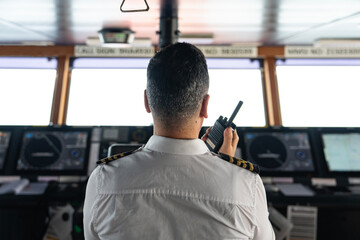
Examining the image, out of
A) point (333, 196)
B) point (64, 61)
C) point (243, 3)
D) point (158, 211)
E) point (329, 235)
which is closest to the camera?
point (158, 211)

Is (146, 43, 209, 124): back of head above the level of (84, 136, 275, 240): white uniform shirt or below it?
above

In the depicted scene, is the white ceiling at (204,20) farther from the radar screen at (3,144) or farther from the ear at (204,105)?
the ear at (204,105)

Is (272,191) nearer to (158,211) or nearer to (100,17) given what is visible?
(158,211)

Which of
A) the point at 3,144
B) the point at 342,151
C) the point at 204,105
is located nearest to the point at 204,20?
the point at 342,151

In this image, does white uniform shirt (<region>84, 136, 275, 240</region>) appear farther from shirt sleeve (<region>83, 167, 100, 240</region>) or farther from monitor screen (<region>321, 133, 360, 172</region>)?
monitor screen (<region>321, 133, 360, 172</region>)

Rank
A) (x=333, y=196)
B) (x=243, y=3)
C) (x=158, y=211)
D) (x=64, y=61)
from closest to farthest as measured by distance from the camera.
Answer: (x=158, y=211), (x=333, y=196), (x=243, y=3), (x=64, y=61)

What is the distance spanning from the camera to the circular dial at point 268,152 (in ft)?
8.15

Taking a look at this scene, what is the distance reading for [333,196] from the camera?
2199 millimetres

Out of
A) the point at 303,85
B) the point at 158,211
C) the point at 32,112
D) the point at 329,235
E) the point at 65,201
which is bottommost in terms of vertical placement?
the point at 329,235

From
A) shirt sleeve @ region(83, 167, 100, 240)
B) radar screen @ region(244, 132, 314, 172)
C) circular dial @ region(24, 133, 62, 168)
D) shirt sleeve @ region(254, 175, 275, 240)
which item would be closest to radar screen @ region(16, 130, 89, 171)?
circular dial @ region(24, 133, 62, 168)

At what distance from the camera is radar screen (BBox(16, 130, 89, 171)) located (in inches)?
96.3

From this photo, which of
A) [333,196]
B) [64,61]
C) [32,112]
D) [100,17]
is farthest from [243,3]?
[32,112]

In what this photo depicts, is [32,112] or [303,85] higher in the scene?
[303,85]

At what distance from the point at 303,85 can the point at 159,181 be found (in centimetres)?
384
